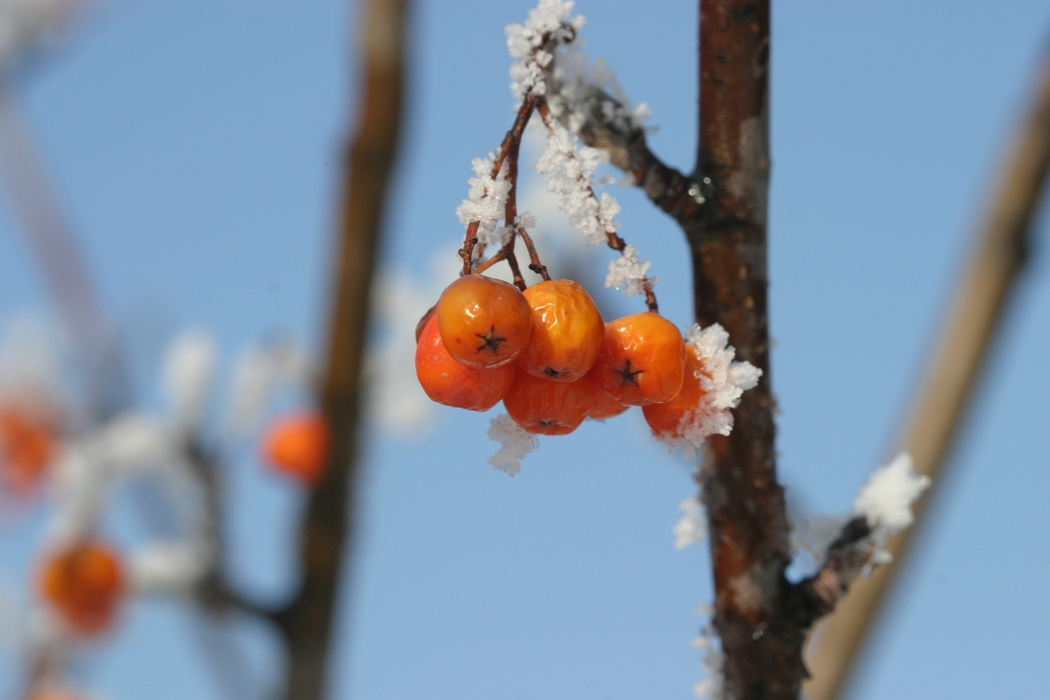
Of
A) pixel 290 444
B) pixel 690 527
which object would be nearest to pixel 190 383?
pixel 290 444

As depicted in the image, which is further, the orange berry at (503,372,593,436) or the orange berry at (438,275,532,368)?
the orange berry at (503,372,593,436)

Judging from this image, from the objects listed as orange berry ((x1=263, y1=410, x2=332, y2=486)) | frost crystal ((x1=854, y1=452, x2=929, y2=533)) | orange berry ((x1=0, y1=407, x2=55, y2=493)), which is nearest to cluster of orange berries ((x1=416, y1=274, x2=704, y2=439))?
frost crystal ((x1=854, y1=452, x2=929, y2=533))

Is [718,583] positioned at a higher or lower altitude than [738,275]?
lower

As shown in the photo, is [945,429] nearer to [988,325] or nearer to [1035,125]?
[988,325]

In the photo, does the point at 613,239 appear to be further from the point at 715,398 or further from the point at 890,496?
the point at 890,496

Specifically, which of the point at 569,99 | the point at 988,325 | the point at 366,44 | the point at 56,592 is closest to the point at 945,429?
the point at 988,325

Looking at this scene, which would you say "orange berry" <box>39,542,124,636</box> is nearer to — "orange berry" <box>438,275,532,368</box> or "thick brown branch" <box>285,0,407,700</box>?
"thick brown branch" <box>285,0,407,700</box>

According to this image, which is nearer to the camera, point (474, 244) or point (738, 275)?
point (474, 244)
